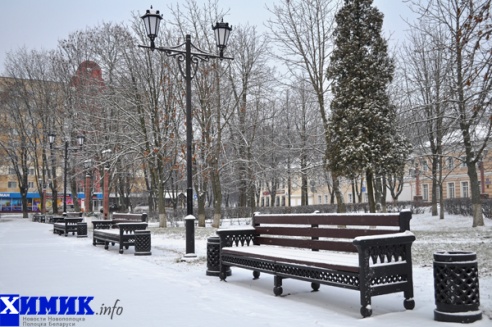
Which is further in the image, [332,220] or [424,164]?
[424,164]

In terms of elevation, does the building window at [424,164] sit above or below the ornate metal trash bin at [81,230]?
above

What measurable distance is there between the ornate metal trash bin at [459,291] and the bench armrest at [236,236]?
426 centimetres

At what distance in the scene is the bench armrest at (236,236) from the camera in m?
8.77

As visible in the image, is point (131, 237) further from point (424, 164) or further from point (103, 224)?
point (424, 164)

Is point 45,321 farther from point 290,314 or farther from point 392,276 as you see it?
point 392,276

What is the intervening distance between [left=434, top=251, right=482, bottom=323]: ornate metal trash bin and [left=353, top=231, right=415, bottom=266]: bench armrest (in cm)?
60

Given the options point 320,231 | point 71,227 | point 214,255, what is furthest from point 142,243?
point 71,227

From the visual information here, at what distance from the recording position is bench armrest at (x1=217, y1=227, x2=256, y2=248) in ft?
28.8

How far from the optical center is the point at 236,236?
8.92m

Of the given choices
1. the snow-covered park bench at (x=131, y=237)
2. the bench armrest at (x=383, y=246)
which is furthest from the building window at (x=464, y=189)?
the bench armrest at (x=383, y=246)

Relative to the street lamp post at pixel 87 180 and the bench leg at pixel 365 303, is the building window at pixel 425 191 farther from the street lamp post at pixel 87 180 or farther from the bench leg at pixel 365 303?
the bench leg at pixel 365 303

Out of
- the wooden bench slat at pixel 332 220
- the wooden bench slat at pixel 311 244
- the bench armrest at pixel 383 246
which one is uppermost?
the wooden bench slat at pixel 332 220

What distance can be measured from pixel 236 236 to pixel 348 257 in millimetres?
2905

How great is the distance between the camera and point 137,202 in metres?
74.8
